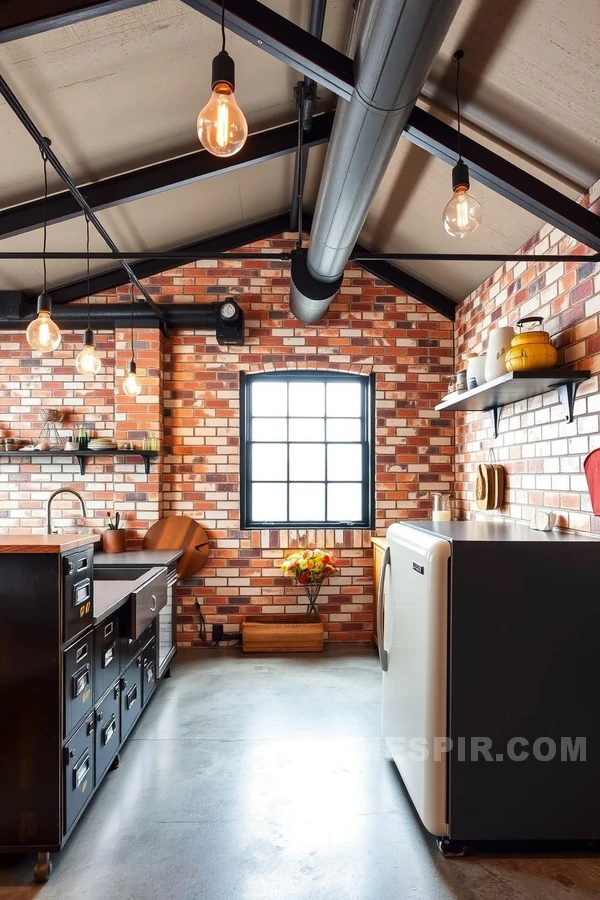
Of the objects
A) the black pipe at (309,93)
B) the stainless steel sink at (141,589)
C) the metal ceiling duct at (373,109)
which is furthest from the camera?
the stainless steel sink at (141,589)

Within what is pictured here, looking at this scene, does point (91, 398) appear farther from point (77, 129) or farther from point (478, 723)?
point (478, 723)

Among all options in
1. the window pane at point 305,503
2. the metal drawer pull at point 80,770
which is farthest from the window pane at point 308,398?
the metal drawer pull at point 80,770

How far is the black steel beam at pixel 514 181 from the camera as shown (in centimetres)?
262

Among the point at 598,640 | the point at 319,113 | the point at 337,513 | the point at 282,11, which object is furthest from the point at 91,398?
the point at 598,640

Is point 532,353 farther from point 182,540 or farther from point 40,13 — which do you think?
point 182,540

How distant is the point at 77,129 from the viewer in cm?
287

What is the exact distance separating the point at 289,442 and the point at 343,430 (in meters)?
0.47

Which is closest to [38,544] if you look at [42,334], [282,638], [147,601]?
[42,334]

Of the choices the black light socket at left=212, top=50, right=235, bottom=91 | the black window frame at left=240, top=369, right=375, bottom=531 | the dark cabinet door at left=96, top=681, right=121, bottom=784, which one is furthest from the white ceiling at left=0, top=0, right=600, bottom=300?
the dark cabinet door at left=96, top=681, right=121, bottom=784

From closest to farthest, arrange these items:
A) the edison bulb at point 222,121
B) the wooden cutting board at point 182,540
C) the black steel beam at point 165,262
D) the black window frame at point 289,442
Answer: the edison bulb at point 222,121
the wooden cutting board at point 182,540
the black steel beam at point 165,262
the black window frame at point 289,442

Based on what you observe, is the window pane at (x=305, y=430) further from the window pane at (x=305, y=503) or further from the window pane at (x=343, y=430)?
the window pane at (x=305, y=503)

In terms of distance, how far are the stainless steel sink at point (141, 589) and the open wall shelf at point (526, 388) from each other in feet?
6.92

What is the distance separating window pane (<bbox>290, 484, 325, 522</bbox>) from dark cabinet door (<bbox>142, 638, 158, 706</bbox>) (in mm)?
1718

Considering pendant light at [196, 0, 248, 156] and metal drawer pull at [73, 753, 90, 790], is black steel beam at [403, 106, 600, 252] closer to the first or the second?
pendant light at [196, 0, 248, 156]
